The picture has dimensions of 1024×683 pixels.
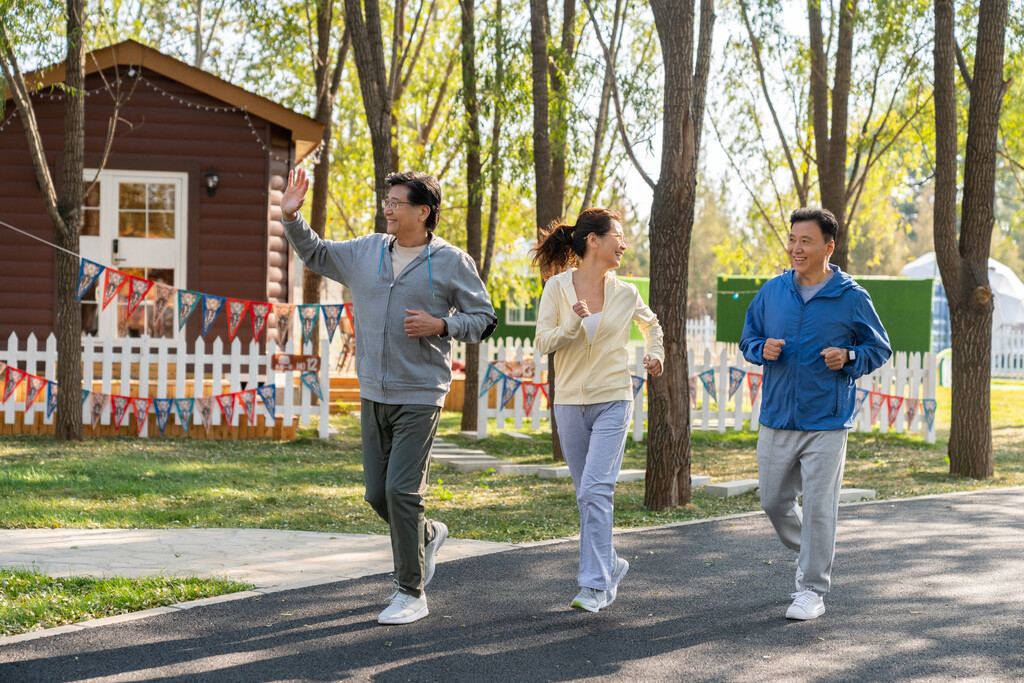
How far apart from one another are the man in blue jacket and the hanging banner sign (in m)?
7.80

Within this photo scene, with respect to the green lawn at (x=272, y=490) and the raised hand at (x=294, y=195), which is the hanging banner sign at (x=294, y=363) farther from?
the raised hand at (x=294, y=195)

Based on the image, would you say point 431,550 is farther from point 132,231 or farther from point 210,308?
point 132,231

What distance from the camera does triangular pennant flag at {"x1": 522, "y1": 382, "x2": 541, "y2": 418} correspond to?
512 inches

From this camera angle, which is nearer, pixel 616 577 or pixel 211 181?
pixel 616 577

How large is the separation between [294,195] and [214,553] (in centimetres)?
246

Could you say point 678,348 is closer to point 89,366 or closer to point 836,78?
point 89,366

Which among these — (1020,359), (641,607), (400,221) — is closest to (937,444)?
(641,607)

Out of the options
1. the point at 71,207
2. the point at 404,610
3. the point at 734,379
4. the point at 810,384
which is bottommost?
the point at 404,610

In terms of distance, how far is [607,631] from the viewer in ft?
15.6

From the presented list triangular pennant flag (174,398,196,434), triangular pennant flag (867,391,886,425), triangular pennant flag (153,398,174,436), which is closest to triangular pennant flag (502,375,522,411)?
triangular pennant flag (174,398,196,434)

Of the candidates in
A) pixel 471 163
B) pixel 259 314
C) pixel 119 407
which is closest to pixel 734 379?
pixel 471 163

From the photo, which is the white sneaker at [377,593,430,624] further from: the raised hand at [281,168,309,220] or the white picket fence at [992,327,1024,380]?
the white picket fence at [992,327,1024,380]

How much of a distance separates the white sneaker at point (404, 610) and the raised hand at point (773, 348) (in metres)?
2.01

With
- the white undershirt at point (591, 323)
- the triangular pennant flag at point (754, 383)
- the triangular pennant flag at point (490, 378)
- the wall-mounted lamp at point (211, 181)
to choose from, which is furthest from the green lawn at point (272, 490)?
the wall-mounted lamp at point (211, 181)
